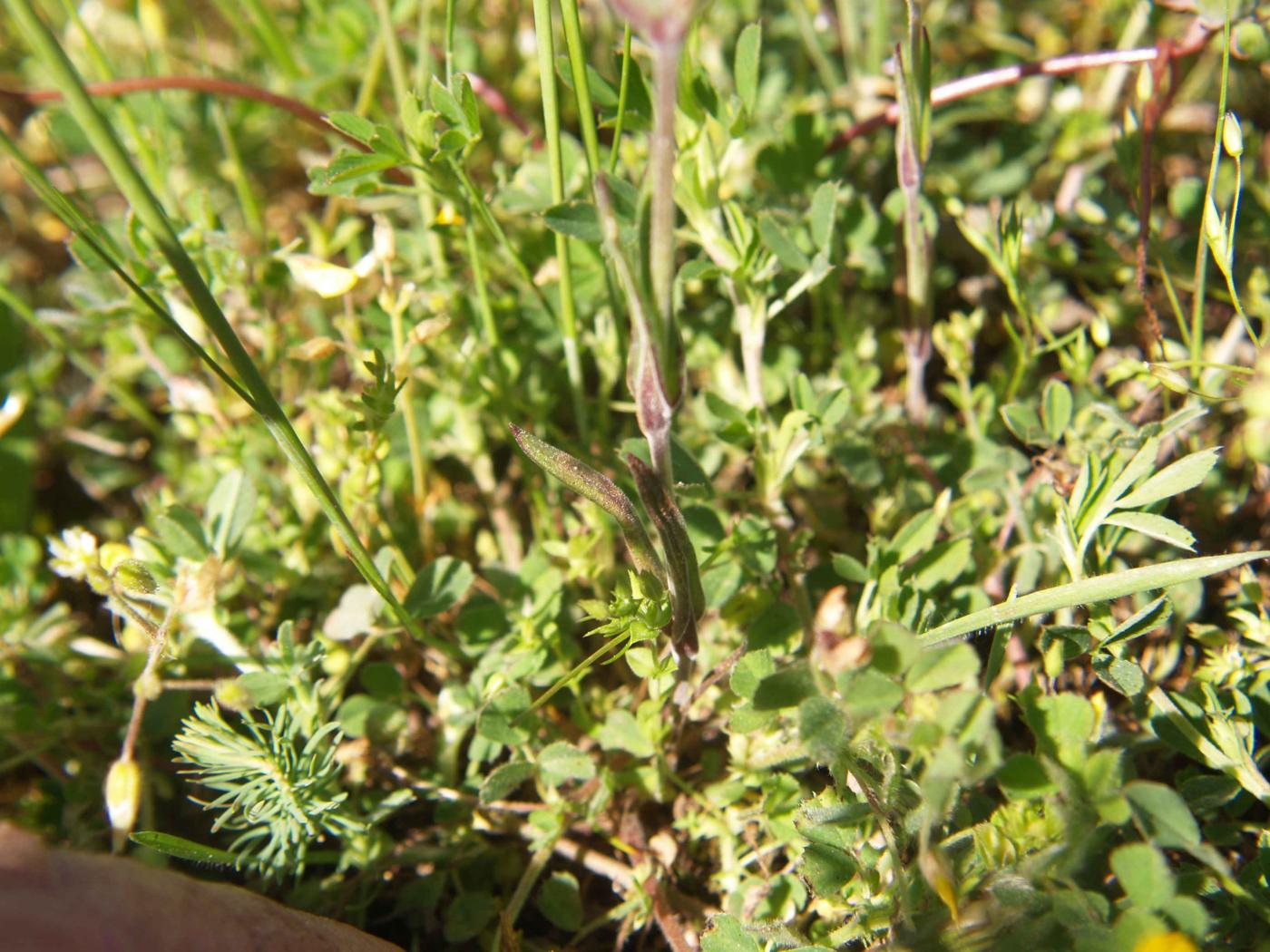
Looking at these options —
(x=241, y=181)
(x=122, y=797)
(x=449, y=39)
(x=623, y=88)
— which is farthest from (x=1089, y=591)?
(x=241, y=181)

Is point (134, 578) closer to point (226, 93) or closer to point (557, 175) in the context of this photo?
point (557, 175)

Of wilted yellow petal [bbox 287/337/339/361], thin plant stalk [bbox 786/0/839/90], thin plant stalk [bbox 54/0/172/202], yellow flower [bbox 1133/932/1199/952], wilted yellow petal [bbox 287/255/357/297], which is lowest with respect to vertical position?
yellow flower [bbox 1133/932/1199/952]

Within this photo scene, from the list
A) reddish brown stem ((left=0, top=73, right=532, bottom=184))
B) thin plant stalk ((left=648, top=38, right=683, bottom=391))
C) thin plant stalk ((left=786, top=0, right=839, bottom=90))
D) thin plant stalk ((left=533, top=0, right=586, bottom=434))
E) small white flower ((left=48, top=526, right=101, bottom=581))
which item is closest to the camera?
thin plant stalk ((left=648, top=38, right=683, bottom=391))

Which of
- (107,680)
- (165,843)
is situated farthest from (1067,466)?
(107,680)

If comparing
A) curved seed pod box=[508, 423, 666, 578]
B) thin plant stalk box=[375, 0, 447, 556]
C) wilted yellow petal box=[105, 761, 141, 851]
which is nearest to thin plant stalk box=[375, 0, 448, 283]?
thin plant stalk box=[375, 0, 447, 556]

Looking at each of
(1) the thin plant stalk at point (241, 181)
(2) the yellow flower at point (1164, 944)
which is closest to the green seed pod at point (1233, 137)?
(2) the yellow flower at point (1164, 944)

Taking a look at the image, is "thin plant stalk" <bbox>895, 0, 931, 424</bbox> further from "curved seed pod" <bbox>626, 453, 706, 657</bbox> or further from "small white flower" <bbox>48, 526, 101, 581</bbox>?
"small white flower" <bbox>48, 526, 101, 581</bbox>

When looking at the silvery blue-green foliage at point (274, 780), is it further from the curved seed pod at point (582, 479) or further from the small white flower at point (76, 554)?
the curved seed pod at point (582, 479)
